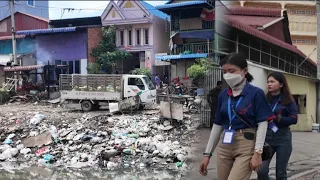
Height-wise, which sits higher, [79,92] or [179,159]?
[79,92]

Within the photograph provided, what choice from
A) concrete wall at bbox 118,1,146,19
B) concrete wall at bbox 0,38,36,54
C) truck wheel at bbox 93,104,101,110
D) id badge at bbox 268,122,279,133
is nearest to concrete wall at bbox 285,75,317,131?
concrete wall at bbox 118,1,146,19

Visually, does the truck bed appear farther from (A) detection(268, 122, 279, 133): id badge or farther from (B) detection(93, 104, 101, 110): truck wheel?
(A) detection(268, 122, 279, 133): id badge

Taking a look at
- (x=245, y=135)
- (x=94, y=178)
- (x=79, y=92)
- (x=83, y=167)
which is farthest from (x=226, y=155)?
(x=79, y=92)

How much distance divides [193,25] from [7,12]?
16.0 metres

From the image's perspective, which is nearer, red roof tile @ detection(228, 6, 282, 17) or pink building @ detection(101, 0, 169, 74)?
red roof tile @ detection(228, 6, 282, 17)

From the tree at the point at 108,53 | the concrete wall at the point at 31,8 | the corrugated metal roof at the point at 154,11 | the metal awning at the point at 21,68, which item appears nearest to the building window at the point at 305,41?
the corrugated metal roof at the point at 154,11

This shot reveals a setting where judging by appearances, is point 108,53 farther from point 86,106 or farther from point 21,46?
point 21,46

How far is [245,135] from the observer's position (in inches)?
84.7

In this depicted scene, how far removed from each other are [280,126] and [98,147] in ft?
15.8

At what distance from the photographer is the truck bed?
10.6 m

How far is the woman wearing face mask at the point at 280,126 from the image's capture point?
9.70 ft

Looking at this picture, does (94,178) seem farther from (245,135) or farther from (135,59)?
(135,59)

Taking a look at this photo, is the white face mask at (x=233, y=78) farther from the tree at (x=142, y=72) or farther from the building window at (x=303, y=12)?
the building window at (x=303, y=12)

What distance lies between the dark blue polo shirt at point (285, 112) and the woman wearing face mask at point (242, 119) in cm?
88
